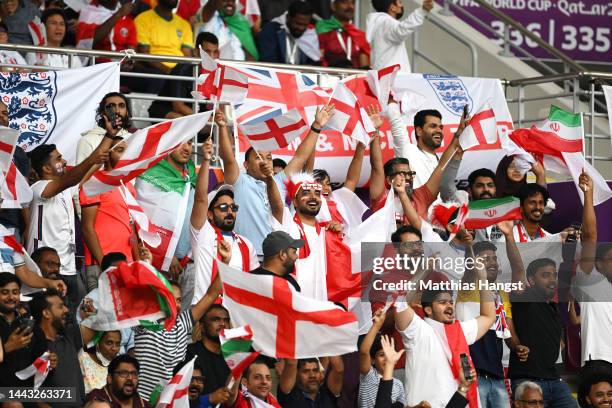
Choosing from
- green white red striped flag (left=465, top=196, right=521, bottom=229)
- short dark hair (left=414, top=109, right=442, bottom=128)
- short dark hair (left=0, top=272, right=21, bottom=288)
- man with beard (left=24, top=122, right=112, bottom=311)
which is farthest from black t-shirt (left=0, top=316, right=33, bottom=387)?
short dark hair (left=414, top=109, right=442, bottom=128)

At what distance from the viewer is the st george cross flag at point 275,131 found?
13125 mm

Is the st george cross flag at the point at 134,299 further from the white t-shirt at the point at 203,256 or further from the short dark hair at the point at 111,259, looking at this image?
the white t-shirt at the point at 203,256

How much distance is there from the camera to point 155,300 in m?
11.3

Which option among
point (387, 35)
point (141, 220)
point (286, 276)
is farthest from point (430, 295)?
point (387, 35)

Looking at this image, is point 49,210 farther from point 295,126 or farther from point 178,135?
point 295,126

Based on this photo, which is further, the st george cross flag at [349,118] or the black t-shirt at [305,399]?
the st george cross flag at [349,118]

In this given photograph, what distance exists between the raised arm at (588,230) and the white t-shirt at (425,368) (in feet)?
6.15

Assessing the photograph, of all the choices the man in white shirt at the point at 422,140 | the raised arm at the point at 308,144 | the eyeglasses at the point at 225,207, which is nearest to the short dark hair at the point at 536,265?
the man in white shirt at the point at 422,140

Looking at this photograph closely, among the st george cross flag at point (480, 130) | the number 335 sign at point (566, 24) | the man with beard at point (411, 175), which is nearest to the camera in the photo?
the man with beard at point (411, 175)

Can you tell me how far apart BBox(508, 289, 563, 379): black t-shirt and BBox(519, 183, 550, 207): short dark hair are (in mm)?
1028

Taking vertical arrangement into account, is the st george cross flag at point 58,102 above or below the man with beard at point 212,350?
above

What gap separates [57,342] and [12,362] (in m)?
0.40

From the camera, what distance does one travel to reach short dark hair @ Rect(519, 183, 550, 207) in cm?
1359

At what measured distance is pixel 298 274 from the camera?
1236 cm
